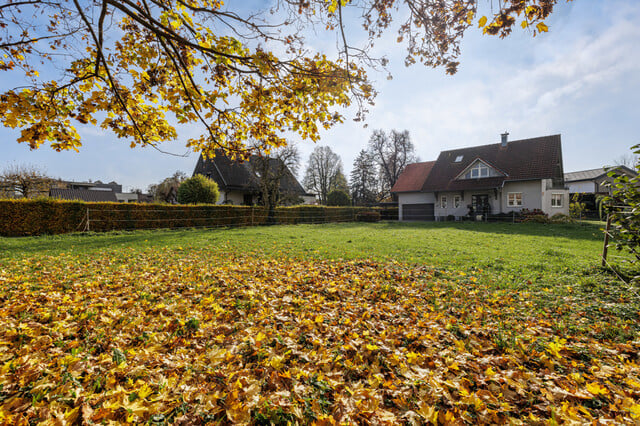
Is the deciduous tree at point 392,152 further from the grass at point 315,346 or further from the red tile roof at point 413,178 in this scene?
the grass at point 315,346

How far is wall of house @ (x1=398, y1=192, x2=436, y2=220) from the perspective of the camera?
1019 inches

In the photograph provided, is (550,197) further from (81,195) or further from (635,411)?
(81,195)

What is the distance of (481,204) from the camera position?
2262cm

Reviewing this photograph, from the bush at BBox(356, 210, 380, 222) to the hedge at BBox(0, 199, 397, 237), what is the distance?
8491 millimetres

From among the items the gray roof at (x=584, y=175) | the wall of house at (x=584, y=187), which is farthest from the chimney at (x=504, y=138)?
the gray roof at (x=584, y=175)

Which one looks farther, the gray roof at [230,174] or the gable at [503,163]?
the gray roof at [230,174]

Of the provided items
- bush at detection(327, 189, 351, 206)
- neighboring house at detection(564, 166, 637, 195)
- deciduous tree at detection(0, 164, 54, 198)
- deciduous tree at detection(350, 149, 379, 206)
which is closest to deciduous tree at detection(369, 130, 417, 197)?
deciduous tree at detection(350, 149, 379, 206)

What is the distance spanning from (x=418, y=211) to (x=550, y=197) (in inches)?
406

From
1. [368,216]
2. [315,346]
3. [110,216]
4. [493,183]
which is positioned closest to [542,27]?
[315,346]

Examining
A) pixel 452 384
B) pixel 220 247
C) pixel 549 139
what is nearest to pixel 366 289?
pixel 452 384

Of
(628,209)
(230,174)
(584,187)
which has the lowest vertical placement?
(628,209)

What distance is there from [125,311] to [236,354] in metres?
1.94

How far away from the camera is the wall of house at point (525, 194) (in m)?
20.2

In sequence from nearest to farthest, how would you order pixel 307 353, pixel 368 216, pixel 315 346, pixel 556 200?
pixel 307 353
pixel 315 346
pixel 556 200
pixel 368 216
